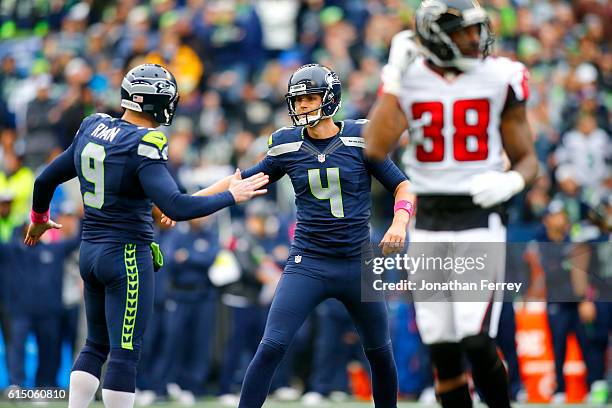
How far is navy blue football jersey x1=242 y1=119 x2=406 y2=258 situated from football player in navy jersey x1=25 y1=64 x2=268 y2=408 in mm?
371

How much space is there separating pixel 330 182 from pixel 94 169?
4.64ft

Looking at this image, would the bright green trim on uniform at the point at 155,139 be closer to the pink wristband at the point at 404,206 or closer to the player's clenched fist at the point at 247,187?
the player's clenched fist at the point at 247,187

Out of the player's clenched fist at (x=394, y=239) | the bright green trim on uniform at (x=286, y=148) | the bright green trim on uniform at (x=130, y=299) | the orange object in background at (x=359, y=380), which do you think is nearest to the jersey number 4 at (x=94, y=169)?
the bright green trim on uniform at (x=130, y=299)

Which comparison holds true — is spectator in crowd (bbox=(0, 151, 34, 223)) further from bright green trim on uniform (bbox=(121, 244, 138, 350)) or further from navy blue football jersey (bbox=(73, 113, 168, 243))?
bright green trim on uniform (bbox=(121, 244, 138, 350))

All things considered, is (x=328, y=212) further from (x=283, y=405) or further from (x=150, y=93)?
(x=283, y=405)

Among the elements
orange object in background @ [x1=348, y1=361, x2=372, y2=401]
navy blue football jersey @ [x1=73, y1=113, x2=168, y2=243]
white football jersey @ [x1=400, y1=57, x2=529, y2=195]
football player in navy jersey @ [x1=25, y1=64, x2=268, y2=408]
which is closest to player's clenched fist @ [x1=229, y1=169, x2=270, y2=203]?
football player in navy jersey @ [x1=25, y1=64, x2=268, y2=408]

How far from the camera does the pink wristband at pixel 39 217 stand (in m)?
7.24

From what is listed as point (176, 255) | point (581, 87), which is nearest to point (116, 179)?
point (176, 255)

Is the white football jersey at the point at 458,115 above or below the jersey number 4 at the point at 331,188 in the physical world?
above

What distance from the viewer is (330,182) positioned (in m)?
7.08

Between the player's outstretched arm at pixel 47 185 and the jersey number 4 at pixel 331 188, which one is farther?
the jersey number 4 at pixel 331 188

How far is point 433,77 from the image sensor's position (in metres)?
5.59

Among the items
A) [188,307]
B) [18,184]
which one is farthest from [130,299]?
[18,184]

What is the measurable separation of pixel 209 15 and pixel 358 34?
6.70 feet
